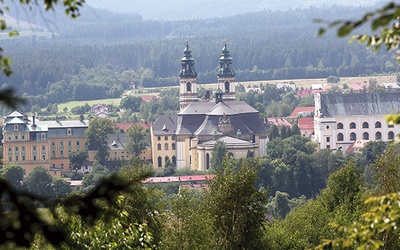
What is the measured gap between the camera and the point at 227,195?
24656mm

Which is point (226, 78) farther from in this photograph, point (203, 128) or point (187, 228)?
point (187, 228)

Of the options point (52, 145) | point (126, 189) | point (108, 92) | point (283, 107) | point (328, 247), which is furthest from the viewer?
point (108, 92)

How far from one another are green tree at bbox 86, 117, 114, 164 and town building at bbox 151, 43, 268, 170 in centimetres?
393

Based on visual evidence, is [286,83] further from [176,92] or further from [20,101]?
[20,101]

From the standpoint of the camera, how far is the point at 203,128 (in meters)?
106

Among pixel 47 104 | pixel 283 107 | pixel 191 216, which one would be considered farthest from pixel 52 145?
pixel 191 216

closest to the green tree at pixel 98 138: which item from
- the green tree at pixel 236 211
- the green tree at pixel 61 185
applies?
the green tree at pixel 61 185

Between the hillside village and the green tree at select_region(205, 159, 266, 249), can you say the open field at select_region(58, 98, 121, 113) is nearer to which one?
the hillside village

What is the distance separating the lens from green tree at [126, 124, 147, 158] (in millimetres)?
108688

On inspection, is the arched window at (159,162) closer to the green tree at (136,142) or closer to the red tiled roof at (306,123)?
the green tree at (136,142)

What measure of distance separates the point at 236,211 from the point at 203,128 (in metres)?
82.0

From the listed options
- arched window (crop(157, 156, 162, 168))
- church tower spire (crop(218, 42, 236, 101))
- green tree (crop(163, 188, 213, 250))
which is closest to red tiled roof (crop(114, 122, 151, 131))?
Result: church tower spire (crop(218, 42, 236, 101))

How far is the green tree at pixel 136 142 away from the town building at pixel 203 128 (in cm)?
109

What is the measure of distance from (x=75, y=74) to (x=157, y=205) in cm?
16415
